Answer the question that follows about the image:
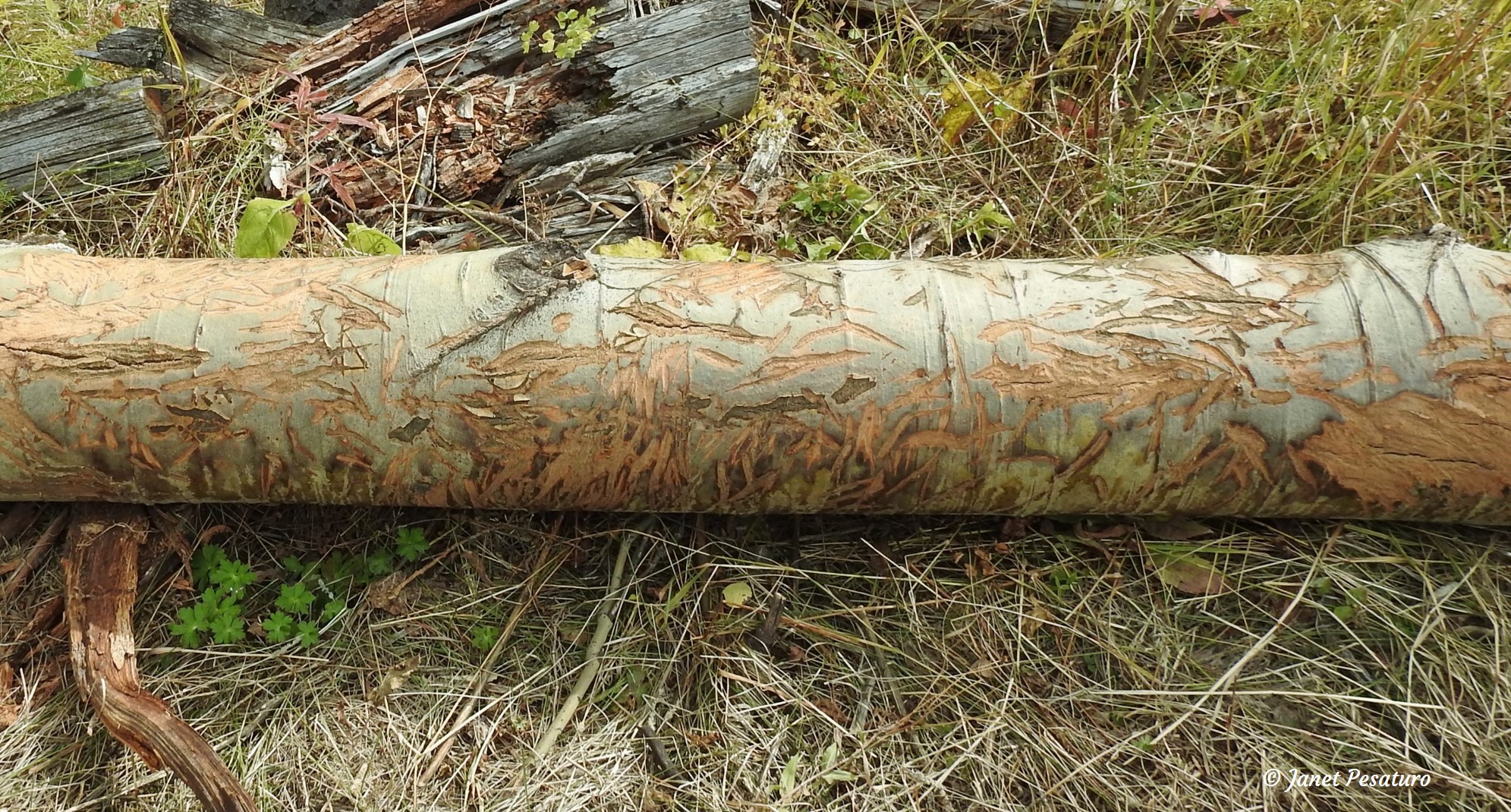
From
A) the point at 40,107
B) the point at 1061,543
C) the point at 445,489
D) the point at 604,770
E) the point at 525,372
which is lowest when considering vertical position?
the point at 604,770

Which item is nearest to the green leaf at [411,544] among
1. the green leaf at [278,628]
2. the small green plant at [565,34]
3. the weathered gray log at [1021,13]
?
the green leaf at [278,628]

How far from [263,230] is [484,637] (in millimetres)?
1123

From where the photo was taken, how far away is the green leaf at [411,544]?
5.74 ft

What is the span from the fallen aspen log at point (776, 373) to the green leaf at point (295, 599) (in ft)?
1.10

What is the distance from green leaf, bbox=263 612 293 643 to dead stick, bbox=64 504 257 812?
21 centimetres

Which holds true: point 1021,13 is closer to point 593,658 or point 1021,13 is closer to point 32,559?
point 593,658

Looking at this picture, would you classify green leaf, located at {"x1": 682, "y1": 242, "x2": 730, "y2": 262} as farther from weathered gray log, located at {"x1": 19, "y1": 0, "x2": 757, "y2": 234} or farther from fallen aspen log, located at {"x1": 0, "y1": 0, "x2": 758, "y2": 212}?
fallen aspen log, located at {"x1": 0, "y1": 0, "x2": 758, "y2": 212}

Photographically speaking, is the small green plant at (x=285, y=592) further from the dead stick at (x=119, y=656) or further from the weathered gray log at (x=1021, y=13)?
the weathered gray log at (x=1021, y=13)

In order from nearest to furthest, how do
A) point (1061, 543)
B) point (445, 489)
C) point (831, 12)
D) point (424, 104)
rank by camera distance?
point (445, 489) → point (1061, 543) → point (424, 104) → point (831, 12)

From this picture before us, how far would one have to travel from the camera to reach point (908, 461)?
1444 millimetres

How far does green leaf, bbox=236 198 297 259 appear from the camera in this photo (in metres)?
2.02

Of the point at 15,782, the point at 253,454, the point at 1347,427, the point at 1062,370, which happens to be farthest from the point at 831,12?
the point at 15,782

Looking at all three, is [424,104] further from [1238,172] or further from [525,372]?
[1238,172]

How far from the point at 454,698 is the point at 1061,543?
125 centimetres
